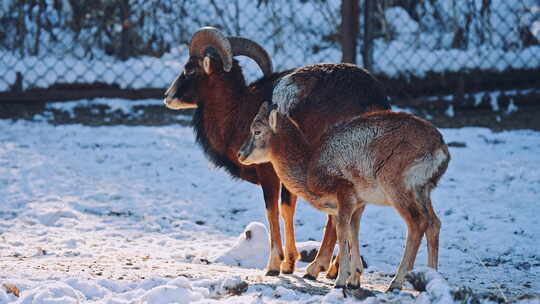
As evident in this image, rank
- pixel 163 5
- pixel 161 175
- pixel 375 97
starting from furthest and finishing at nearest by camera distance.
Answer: pixel 163 5, pixel 161 175, pixel 375 97

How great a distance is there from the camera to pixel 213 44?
7.20 metres

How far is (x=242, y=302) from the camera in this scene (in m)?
4.85

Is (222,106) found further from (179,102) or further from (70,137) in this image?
(70,137)

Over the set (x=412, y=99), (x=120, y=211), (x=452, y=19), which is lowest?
(x=120, y=211)

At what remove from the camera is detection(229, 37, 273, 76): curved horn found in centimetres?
746

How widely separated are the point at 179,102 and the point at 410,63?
6.62m

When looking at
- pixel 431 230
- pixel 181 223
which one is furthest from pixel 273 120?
pixel 181 223

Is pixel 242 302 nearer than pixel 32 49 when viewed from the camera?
Yes

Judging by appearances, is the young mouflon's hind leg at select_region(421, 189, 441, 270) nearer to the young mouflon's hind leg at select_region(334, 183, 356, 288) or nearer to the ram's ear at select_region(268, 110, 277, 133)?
the young mouflon's hind leg at select_region(334, 183, 356, 288)

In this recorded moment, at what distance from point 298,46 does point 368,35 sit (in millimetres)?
2378

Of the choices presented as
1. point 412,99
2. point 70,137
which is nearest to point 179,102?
point 70,137

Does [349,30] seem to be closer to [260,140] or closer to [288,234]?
[288,234]

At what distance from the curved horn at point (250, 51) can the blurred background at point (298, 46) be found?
167 inches

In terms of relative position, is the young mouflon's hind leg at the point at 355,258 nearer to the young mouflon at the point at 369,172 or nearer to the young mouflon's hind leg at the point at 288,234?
the young mouflon at the point at 369,172
